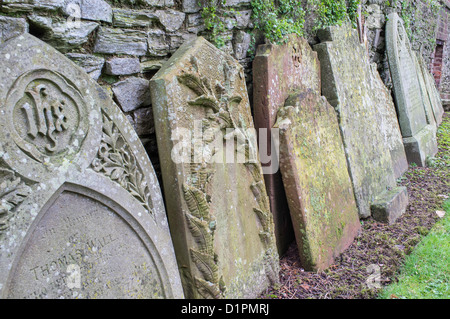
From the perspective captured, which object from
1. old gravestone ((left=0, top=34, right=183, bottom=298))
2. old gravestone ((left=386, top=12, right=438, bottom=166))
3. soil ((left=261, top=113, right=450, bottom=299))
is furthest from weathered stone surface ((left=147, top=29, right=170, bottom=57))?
old gravestone ((left=386, top=12, right=438, bottom=166))

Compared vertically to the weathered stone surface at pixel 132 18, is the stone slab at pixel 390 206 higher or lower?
lower

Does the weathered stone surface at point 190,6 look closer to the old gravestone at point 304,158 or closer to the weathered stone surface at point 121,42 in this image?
the weathered stone surface at point 121,42

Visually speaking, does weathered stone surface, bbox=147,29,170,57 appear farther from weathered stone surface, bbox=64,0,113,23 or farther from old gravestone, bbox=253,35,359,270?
old gravestone, bbox=253,35,359,270

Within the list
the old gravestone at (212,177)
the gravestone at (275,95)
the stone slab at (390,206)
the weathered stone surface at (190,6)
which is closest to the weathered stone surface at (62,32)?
the old gravestone at (212,177)

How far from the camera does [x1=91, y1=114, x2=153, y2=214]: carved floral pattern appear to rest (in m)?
1.95

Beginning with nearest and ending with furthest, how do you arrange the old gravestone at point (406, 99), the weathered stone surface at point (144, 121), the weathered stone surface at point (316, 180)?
the weathered stone surface at point (144, 121), the weathered stone surface at point (316, 180), the old gravestone at point (406, 99)

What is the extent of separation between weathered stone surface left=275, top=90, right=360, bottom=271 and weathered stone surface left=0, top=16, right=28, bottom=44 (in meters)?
1.83

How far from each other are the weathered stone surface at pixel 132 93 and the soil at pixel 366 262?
1.54m

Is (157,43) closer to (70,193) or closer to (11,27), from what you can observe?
(11,27)

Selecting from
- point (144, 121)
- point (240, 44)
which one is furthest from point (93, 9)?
point (240, 44)

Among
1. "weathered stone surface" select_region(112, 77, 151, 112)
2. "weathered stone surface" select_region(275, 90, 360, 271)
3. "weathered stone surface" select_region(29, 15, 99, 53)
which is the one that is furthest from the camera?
"weathered stone surface" select_region(275, 90, 360, 271)

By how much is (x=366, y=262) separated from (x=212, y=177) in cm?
161

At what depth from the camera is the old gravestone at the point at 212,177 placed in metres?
2.24

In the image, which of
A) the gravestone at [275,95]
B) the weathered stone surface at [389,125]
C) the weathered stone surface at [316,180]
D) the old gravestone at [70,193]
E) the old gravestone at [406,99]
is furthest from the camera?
the old gravestone at [406,99]
